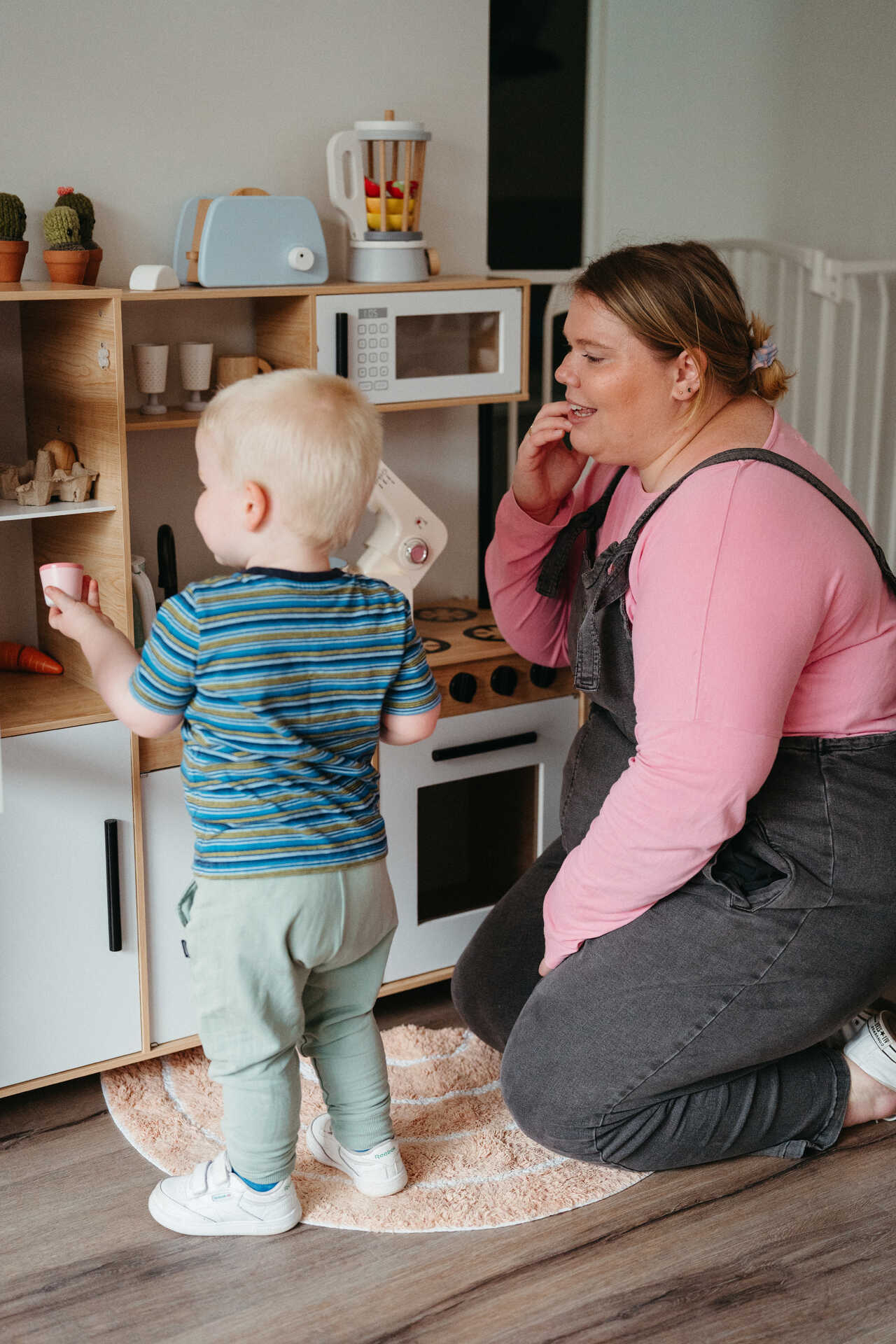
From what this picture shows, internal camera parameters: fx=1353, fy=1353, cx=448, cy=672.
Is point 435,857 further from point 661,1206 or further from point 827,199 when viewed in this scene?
point 827,199

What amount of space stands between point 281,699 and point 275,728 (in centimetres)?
3

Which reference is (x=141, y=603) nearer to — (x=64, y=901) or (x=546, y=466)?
(x=64, y=901)

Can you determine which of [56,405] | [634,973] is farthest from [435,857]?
[56,405]

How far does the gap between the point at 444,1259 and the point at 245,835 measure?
594mm

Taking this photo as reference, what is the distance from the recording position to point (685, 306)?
1693 mm

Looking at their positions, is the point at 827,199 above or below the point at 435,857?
above

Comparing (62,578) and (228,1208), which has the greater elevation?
(62,578)

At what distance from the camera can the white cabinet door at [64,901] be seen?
72.7 inches

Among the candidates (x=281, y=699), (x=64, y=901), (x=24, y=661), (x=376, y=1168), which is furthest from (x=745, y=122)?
(x=376, y=1168)

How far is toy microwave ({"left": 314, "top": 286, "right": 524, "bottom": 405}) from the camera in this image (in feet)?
6.90

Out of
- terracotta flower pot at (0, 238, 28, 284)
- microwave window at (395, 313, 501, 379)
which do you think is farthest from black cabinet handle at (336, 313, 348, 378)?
terracotta flower pot at (0, 238, 28, 284)

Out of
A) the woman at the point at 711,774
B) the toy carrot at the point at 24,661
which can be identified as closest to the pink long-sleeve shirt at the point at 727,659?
the woman at the point at 711,774

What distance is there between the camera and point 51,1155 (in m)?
1.85

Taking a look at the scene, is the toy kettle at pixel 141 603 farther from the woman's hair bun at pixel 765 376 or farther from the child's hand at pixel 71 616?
the woman's hair bun at pixel 765 376
